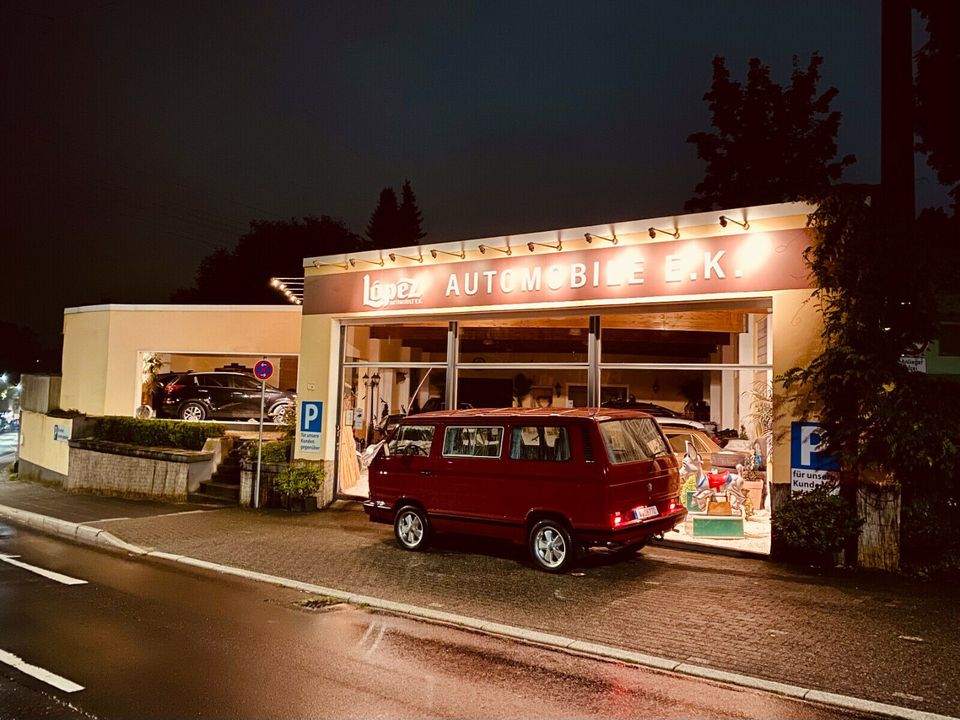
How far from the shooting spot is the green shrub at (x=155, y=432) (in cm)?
1862

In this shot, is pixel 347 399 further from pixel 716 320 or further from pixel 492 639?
pixel 492 639

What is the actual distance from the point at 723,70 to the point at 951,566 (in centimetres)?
3485

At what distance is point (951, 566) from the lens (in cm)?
882

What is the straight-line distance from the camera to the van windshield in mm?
8758

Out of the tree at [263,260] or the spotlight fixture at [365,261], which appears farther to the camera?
the tree at [263,260]

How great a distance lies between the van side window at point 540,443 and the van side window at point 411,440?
144 centimetres

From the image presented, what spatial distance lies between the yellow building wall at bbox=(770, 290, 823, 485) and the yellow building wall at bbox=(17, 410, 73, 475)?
1873 centimetres

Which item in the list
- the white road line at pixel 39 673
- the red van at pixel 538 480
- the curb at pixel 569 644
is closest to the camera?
the curb at pixel 569 644

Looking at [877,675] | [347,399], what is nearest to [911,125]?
[877,675]

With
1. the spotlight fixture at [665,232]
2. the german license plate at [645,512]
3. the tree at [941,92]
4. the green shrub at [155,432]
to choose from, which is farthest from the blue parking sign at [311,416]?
the tree at [941,92]

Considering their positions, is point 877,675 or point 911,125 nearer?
point 877,675

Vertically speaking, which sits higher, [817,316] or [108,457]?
[817,316]

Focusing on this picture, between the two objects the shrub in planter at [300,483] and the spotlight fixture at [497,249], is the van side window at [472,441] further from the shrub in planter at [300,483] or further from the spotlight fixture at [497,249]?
the shrub in planter at [300,483]

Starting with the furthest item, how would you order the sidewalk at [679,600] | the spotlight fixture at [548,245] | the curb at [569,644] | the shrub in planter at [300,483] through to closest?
the shrub in planter at [300,483] < the spotlight fixture at [548,245] < the sidewalk at [679,600] < the curb at [569,644]
